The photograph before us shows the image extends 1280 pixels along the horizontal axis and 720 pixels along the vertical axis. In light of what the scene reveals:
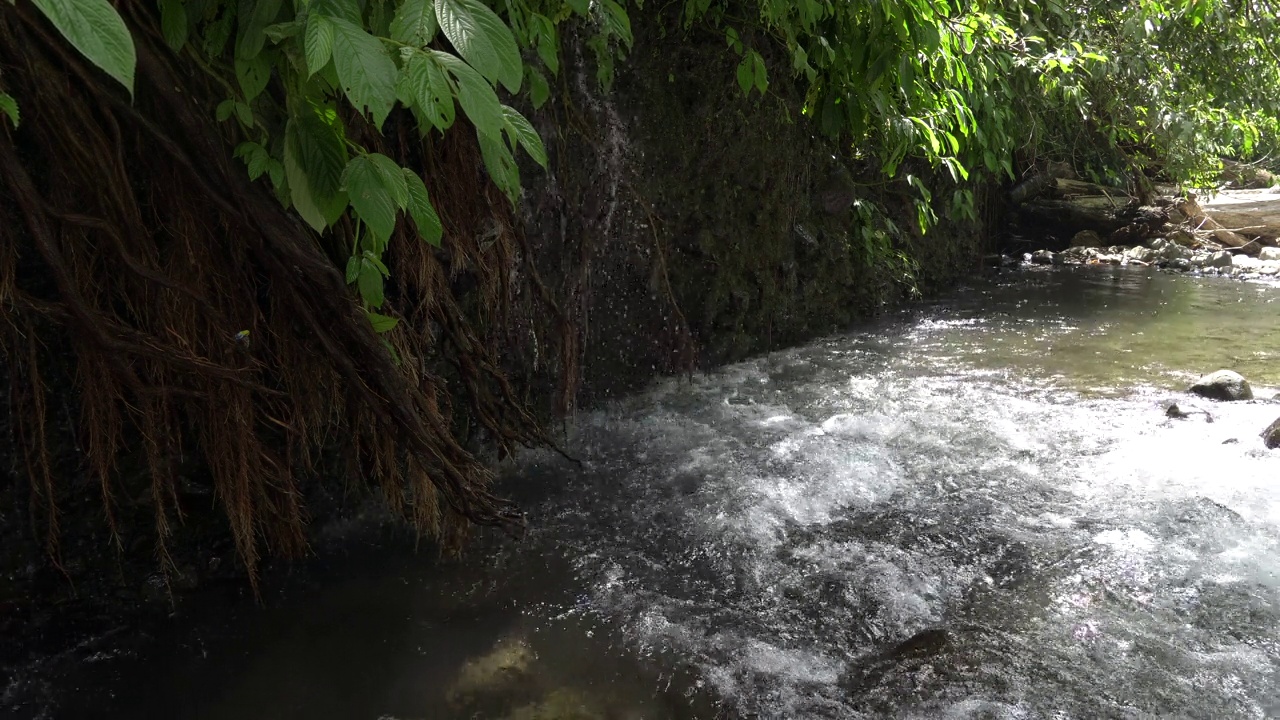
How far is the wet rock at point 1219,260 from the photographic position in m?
8.76

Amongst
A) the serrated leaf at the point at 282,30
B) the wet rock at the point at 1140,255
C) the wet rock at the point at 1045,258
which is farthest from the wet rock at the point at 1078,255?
the serrated leaf at the point at 282,30

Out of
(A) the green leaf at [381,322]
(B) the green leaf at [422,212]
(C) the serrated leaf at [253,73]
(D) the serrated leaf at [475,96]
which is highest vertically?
(C) the serrated leaf at [253,73]

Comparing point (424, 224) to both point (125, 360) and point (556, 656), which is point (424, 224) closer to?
point (125, 360)

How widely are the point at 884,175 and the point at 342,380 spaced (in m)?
4.45

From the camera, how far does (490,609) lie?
242 cm

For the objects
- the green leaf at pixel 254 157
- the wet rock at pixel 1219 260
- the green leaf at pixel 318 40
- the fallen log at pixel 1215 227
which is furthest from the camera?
the fallen log at pixel 1215 227

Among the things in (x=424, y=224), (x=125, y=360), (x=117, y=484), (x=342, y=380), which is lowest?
(x=117, y=484)

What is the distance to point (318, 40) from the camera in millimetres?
1357

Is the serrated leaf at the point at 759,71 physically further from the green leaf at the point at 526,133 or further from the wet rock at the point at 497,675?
the wet rock at the point at 497,675

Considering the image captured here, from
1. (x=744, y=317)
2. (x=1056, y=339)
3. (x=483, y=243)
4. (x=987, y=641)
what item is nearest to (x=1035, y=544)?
(x=987, y=641)

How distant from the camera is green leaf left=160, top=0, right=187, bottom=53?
1727mm

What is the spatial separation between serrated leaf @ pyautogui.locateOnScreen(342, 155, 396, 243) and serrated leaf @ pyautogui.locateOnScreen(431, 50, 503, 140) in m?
0.32

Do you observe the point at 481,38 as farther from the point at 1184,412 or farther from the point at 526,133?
the point at 1184,412

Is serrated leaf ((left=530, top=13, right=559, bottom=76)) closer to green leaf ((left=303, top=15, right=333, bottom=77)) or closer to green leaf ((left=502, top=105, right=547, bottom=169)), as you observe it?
green leaf ((left=502, top=105, right=547, bottom=169))
